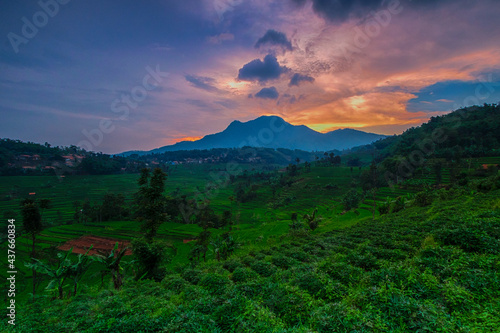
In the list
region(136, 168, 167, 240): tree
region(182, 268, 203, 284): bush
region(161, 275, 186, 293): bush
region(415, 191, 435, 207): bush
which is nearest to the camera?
region(161, 275, 186, 293): bush

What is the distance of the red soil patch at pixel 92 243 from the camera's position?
122ft

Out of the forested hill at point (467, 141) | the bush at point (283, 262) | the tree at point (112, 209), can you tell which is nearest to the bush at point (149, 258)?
the bush at point (283, 262)

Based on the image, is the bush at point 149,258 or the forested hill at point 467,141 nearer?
the bush at point 149,258

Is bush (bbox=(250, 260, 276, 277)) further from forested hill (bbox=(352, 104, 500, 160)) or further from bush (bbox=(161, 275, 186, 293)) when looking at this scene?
forested hill (bbox=(352, 104, 500, 160))

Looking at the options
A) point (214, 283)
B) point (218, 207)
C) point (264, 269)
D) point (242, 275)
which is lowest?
point (218, 207)

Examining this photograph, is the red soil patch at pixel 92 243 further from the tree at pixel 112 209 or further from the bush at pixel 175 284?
the bush at pixel 175 284

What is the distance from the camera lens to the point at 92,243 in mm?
40312

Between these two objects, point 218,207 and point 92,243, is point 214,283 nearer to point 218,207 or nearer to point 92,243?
point 92,243

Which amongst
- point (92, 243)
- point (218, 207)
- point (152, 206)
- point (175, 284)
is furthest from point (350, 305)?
point (218, 207)

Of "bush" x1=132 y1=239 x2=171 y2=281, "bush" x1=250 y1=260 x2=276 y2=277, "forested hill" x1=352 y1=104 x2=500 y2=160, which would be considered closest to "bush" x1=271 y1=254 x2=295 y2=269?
"bush" x1=250 y1=260 x2=276 y2=277

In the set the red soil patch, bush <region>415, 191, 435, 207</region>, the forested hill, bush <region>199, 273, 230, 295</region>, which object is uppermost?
the forested hill

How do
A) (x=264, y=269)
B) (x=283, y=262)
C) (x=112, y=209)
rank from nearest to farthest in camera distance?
(x=264, y=269), (x=283, y=262), (x=112, y=209)

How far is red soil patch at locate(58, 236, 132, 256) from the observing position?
37312 millimetres

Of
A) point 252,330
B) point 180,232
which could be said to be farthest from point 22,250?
point 252,330
